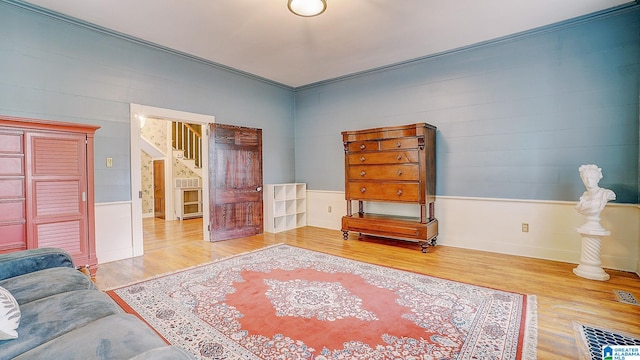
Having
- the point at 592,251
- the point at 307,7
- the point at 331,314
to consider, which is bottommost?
the point at 331,314

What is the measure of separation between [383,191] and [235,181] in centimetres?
256

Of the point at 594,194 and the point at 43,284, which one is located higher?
the point at 594,194

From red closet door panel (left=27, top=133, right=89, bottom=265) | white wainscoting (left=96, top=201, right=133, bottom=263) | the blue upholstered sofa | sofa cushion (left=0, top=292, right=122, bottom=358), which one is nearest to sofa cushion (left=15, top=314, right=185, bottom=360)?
the blue upholstered sofa

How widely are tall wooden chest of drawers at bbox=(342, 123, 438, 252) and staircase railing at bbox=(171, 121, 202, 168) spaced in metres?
4.50

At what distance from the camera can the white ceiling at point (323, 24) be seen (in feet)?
10.5

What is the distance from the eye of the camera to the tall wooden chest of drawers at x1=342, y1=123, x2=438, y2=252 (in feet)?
13.8

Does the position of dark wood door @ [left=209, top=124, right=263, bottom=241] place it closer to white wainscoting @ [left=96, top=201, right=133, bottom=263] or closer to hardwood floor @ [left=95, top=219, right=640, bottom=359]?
hardwood floor @ [left=95, top=219, right=640, bottom=359]

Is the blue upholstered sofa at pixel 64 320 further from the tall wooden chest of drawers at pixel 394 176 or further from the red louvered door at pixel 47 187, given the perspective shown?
the tall wooden chest of drawers at pixel 394 176

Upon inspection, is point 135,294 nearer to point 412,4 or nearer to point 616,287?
point 412,4

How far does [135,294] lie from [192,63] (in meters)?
3.44

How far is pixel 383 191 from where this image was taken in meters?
4.54

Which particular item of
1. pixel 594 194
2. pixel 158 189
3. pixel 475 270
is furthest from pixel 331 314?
pixel 158 189

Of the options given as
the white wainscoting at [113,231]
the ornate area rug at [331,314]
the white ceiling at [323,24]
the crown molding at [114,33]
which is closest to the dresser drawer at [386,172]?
the ornate area rug at [331,314]

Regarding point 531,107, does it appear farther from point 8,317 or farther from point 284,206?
point 8,317
